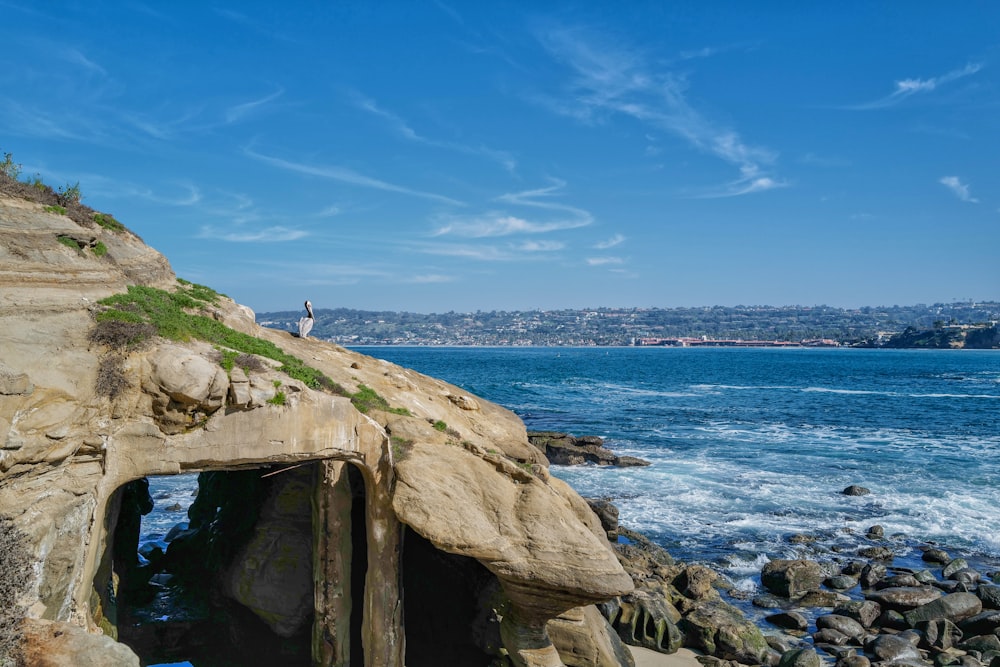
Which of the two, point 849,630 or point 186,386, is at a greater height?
point 186,386

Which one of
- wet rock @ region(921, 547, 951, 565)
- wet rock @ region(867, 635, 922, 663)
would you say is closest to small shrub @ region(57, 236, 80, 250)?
wet rock @ region(867, 635, 922, 663)

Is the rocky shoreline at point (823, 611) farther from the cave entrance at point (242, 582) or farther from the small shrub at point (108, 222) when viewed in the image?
the small shrub at point (108, 222)

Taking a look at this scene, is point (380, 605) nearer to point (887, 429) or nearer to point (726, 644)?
point (726, 644)

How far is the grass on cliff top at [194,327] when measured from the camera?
41.2ft

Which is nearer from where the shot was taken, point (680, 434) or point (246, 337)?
point (246, 337)

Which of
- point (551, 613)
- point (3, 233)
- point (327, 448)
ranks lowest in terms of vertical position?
point (551, 613)

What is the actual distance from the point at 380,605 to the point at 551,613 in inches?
121

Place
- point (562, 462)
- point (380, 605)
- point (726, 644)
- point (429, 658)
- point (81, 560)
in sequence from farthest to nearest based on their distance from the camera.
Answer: point (562, 462) → point (726, 644) → point (429, 658) → point (380, 605) → point (81, 560)

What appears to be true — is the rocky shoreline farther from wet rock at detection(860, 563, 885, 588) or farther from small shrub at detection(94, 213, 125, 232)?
small shrub at detection(94, 213, 125, 232)

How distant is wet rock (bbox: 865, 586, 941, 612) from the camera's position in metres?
20.0

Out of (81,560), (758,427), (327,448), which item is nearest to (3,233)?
(81,560)

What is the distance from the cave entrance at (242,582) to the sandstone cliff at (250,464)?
113 mm

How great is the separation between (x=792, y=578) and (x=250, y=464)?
1580 centimetres

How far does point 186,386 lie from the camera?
11797 mm
